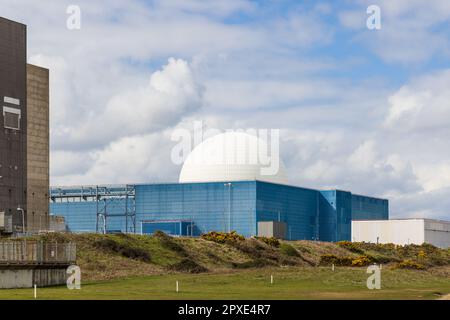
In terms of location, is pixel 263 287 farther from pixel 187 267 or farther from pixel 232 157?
pixel 232 157

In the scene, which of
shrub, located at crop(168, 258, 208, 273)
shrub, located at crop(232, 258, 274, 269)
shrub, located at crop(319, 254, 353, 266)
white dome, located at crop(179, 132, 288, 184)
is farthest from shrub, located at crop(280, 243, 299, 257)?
white dome, located at crop(179, 132, 288, 184)

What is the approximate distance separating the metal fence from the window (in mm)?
60927

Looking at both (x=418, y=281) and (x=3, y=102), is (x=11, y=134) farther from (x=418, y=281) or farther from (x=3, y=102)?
(x=418, y=281)

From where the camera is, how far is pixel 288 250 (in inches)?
4764

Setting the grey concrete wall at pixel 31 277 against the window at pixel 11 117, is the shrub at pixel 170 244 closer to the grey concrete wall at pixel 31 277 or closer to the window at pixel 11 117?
the grey concrete wall at pixel 31 277

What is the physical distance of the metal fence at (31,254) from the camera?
67812mm

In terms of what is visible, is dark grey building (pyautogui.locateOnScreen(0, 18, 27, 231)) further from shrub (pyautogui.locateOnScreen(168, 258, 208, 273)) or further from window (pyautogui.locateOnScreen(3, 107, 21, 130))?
shrub (pyautogui.locateOnScreen(168, 258, 208, 273))

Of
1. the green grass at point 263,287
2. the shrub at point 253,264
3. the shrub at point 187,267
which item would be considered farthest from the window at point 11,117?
the green grass at point 263,287

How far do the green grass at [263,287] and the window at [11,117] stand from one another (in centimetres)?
5542

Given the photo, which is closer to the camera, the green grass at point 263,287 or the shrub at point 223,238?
the green grass at point 263,287

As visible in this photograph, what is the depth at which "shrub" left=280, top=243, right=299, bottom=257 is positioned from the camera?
119750mm

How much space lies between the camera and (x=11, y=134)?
130000 mm

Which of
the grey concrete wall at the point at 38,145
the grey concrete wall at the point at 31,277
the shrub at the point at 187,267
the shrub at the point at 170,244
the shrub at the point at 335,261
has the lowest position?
the shrub at the point at 335,261
